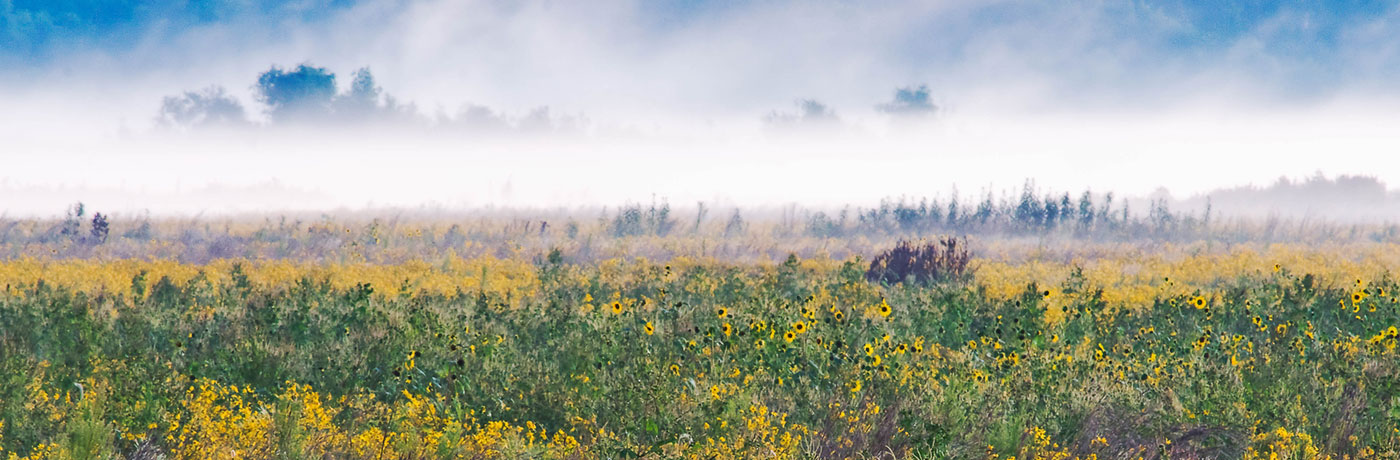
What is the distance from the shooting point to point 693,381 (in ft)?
23.7

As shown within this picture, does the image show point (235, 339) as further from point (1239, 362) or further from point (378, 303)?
point (1239, 362)

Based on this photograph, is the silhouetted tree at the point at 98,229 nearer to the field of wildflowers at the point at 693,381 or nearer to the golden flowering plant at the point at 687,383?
the field of wildflowers at the point at 693,381

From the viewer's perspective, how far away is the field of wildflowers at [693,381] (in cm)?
634

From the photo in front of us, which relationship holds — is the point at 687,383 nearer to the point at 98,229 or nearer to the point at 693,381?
the point at 693,381

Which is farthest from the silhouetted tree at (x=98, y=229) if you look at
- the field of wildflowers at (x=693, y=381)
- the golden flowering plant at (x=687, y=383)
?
the golden flowering plant at (x=687, y=383)

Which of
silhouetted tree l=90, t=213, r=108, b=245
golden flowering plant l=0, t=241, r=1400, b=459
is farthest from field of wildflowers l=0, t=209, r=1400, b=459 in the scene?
silhouetted tree l=90, t=213, r=108, b=245

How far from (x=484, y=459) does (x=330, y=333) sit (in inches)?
190

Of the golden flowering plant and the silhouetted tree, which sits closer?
the golden flowering plant

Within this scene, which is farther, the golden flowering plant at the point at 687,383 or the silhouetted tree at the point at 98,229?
the silhouetted tree at the point at 98,229

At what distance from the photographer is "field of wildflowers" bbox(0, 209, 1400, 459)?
6344 millimetres

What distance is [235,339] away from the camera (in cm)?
962

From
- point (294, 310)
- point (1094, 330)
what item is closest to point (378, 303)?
point (294, 310)

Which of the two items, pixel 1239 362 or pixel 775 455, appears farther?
Answer: pixel 1239 362

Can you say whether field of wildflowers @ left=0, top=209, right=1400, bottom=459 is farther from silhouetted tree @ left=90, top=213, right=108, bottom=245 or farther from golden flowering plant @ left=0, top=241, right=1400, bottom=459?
silhouetted tree @ left=90, top=213, right=108, bottom=245
